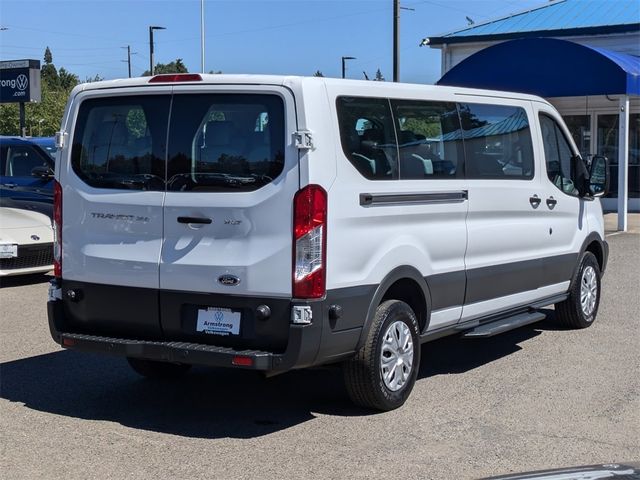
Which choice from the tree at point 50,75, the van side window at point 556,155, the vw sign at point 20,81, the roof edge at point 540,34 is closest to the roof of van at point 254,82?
the van side window at point 556,155

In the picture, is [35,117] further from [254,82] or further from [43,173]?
[254,82]

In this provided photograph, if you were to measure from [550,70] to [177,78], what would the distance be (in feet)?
42.0

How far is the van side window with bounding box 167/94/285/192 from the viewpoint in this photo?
17.5 feet

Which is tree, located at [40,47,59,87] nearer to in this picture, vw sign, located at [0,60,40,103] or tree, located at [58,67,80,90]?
tree, located at [58,67,80,90]

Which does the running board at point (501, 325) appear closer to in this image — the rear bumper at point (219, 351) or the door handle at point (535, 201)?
the door handle at point (535, 201)

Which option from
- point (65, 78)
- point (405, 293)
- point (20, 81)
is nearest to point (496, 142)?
point (405, 293)

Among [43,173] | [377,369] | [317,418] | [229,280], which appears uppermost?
[43,173]

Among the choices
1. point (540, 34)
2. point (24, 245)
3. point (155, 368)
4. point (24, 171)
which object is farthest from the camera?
point (540, 34)

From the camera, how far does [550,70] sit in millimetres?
17062

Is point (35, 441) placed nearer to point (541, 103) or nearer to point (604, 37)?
point (541, 103)

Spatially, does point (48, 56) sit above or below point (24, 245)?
above

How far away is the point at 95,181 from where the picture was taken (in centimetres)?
590

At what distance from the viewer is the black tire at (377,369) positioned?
5.65 metres

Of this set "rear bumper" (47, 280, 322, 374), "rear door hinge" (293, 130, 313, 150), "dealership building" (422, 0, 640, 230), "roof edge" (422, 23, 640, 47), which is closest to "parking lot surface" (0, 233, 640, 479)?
"rear bumper" (47, 280, 322, 374)
